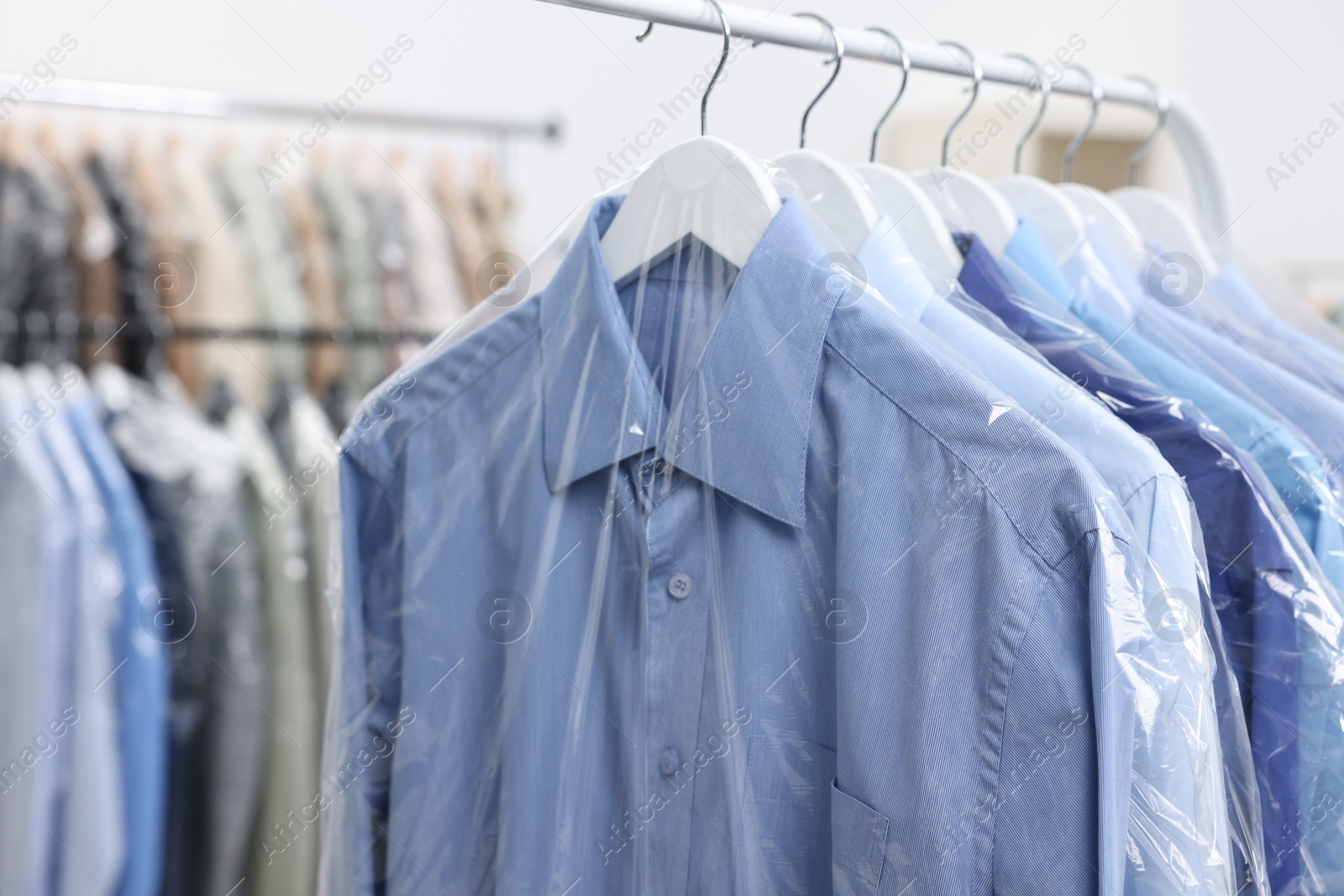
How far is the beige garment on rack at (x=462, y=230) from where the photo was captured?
5.13ft

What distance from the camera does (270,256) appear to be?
1.40 m

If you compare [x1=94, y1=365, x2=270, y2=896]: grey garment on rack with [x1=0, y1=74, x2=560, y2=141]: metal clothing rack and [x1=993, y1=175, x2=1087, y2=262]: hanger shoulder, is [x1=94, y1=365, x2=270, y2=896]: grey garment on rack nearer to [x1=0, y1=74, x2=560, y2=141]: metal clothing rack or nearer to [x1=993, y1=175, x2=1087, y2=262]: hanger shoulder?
[x1=0, y1=74, x2=560, y2=141]: metal clothing rack

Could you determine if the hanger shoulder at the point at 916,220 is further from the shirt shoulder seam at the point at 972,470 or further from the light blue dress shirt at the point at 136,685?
the light blue dress shirt at the point at 136,685

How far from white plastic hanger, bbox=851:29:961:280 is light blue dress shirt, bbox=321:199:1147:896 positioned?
0.53 ft

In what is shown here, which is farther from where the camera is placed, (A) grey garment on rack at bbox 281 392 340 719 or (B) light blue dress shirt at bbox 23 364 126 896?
(A) grey garment on rack at bbox 281 392 340 719

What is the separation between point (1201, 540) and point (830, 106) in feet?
6.34

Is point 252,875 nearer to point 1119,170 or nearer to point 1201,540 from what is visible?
point 1201,540

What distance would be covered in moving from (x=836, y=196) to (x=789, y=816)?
1.29 feet

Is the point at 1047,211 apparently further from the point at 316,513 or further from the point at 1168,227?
the point at 316,513

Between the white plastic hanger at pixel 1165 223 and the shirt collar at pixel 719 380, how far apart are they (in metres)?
0.46

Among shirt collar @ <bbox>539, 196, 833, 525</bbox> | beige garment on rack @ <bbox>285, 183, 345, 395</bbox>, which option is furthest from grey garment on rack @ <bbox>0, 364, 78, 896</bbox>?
shirt collar @ <bbox>539, 196, 833, 525</bbox>

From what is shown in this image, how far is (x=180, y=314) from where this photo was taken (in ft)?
4.38

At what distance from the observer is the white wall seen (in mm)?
1752

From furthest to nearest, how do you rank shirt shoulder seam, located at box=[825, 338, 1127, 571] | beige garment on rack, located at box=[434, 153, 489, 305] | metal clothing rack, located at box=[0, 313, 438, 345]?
beige garment on rack, located at box=[434, 153, 489, 305] → metal clothing rack, located at box=[0, 313, 438, 345] → shirt shoulder seam, located at box=[825, 338, 1127, 571]
